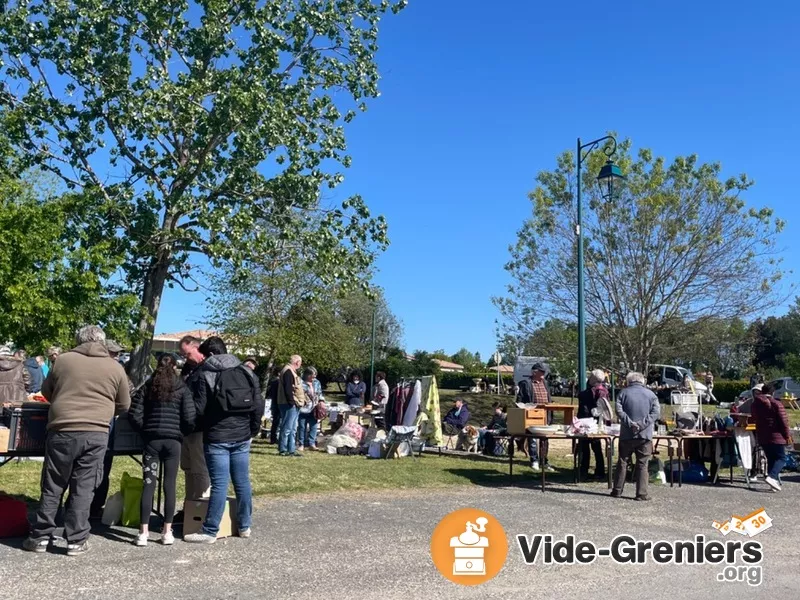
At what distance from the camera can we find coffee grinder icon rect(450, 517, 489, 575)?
601 centimetres

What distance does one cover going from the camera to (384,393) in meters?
18.2

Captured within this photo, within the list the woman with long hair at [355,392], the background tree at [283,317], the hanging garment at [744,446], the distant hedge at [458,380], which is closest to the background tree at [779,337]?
the distant hedge at [458,380]

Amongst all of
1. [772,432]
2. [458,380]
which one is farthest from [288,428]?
[458,380]

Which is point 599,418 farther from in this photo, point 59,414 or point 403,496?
point 59,414

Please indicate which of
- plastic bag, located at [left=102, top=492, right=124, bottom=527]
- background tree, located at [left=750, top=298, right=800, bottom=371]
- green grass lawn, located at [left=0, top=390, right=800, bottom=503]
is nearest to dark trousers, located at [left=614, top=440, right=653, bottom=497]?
green grass lawn, located at [left=0, top=390, right=800, bottom=503]

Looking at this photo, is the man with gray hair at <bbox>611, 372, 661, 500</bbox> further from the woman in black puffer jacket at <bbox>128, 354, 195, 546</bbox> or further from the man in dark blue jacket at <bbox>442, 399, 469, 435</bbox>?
the man in dark blue jacket at <bbox>442, 399, 469, 435</bbox>

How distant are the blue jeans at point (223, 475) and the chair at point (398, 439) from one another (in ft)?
21.3

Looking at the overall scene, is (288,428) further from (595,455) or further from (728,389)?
(728,389)

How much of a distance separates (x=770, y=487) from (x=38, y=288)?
40.1 ft

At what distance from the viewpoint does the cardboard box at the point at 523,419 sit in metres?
10.8

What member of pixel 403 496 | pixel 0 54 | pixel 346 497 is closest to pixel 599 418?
pixel 403 496

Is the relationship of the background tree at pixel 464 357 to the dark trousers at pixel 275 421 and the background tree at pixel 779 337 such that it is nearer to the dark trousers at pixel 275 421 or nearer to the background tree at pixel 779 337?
the background tree at pixel 779 337

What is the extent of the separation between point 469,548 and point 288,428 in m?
6.74

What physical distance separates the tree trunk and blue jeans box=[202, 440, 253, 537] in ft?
33.1
